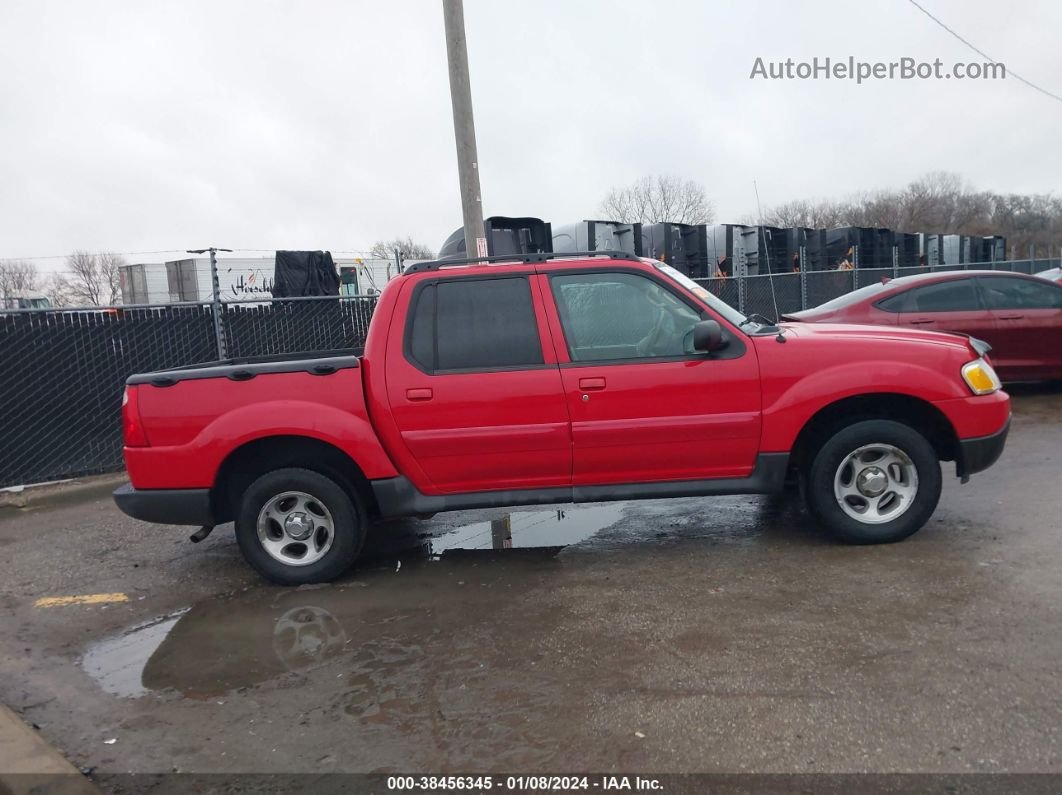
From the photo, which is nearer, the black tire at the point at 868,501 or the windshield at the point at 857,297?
the black tire at the point at 868,501

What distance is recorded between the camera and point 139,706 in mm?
3693

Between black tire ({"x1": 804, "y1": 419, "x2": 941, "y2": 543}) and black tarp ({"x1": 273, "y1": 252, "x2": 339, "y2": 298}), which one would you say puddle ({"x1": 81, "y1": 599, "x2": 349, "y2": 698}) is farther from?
black tarp ({"x1": 273, "y1": 252, "x2": 339, "y2": 298})

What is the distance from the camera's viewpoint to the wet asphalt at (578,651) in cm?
310

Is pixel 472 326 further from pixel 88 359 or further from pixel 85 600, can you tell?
pixel 88 359

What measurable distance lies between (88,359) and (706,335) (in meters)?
6.85

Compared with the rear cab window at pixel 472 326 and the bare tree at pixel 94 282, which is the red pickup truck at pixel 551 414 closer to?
the rear cab window at pixel 472 326

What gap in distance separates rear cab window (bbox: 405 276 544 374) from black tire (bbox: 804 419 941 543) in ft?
5.92

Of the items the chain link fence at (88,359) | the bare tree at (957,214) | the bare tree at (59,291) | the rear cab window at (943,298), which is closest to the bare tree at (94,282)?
the bare tree at (59,291)

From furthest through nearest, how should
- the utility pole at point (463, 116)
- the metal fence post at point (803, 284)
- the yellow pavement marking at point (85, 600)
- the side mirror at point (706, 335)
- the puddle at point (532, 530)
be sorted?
the metal fence post at point (803, 284) → the utility pole at point (463, 116) → the puddle at point (532, 530) → the yellow pavement marking at point (85, 600) → the side mirror at point (706, 335)

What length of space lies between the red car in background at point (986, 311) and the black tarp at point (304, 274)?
25.3ft

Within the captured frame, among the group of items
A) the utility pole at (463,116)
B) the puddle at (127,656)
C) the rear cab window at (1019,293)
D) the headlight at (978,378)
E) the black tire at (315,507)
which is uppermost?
the utility pole at (463,116)

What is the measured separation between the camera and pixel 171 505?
5.00 meters

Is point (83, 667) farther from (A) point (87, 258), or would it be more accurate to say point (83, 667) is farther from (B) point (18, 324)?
(A) point (87, 258)

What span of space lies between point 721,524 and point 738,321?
154 centimetres
